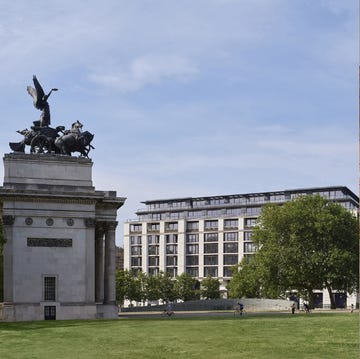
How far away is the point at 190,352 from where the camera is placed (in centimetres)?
3516

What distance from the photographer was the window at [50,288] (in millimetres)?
74688

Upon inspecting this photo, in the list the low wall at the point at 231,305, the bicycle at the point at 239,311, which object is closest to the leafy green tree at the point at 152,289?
the low wall at the point at 231,305

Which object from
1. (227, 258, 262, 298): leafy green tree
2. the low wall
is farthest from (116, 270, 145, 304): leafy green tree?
the low wall

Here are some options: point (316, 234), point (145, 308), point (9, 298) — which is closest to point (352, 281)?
point (316, 234)

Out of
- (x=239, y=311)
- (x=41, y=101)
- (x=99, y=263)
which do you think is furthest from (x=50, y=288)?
(x=239, y=311)

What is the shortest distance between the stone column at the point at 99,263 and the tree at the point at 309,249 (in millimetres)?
32155

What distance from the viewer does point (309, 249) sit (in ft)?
348

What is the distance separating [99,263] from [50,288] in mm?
6882

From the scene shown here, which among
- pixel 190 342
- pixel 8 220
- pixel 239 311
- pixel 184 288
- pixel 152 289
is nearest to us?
pixel 190 342

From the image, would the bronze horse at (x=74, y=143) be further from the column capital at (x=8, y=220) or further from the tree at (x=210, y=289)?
the tree at (x=210, y=289)

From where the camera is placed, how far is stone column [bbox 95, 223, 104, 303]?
78938mm

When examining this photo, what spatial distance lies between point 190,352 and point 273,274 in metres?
72.5

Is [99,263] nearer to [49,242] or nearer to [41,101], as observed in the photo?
[49,242]

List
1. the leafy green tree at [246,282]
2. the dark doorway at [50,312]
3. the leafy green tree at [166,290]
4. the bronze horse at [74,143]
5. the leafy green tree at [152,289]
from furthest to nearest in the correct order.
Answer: the leafy green tree at [166,290] < the leafy green tree at [152,289] < the leafy green tree at [246,282] < the bronze horse at [74,143] < the dark doorway at [50,312]
